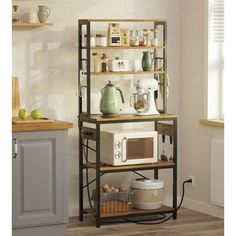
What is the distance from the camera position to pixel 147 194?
485 centimetres

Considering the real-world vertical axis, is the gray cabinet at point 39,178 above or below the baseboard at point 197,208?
above

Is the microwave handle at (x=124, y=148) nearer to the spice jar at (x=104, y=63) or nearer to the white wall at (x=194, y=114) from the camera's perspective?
the spice jar at (x=104, y=63)

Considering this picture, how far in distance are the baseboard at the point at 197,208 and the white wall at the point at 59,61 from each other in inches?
0.5

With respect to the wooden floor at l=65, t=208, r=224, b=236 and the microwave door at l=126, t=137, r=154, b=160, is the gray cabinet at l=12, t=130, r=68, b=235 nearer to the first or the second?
the wooden floor at l=65, t=208, r=224, b=236

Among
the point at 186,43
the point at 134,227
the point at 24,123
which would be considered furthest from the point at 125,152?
the point at 186,43

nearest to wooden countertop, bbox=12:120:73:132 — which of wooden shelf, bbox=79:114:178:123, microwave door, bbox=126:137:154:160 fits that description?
wooden shelf, bbox=79:114:178:123

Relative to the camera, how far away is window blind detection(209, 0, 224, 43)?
4.93m

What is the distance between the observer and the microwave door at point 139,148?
15.4 ft

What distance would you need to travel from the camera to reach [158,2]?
5.27 meters

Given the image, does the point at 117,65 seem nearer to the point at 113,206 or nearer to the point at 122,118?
the point at 122,118

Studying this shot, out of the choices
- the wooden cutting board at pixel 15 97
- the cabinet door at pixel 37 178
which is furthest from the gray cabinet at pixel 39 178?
the wooden cutting board at pixel 15 97

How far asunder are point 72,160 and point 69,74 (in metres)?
0.73

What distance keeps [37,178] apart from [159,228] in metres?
1.10

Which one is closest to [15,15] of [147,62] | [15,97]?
[15,97]
